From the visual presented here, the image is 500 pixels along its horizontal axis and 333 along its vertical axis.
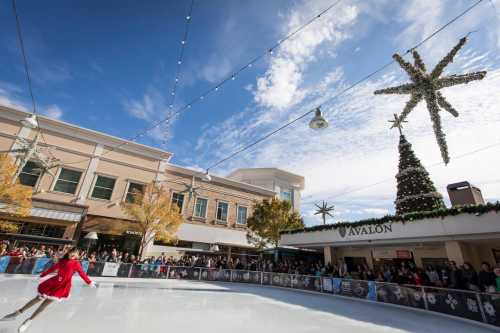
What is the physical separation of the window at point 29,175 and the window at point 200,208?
40.4 feet

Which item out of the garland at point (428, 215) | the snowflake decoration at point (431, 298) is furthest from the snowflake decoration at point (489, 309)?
the garland at point (428, 215)

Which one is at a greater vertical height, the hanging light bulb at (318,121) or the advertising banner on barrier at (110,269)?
the hanging light bulb at (318,121)

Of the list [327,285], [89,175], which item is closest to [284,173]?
[89,175]

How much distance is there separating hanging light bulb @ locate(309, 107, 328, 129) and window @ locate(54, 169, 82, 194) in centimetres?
1927

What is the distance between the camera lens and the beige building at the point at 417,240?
10.5m

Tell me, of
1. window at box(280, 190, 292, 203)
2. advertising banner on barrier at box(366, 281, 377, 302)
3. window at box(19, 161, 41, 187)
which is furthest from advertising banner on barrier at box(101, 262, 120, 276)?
window at box(280, 190, 292, 203)

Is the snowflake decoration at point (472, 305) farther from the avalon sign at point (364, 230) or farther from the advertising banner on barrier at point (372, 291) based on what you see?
the avalon sign at point (364, 230)

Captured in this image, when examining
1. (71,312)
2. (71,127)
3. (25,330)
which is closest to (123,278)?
(71,312)

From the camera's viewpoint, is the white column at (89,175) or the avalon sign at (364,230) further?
the white column at (89,175)

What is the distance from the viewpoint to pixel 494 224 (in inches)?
385

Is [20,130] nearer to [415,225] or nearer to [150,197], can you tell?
[150,197]

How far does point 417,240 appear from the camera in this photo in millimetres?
12375

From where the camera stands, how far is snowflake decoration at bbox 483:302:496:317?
6.61 metres

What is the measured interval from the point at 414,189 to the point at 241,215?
1694 centimetres
